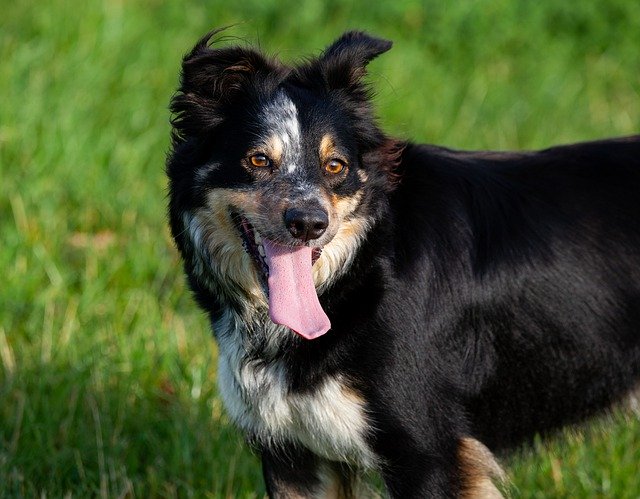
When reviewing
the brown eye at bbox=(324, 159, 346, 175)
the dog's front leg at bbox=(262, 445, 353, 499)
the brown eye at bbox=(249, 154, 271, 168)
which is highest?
the brown eye at bbox=(249, 154, 271, 168)

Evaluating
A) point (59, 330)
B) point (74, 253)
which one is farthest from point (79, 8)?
point (59, 330)

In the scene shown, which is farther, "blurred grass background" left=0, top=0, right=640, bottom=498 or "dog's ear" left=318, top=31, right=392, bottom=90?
"blurred grass background" left=0, top=0, right=640, bottom=498

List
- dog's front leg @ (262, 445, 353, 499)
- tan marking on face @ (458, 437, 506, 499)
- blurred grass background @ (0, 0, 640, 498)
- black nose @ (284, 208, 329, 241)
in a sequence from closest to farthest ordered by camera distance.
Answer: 1. black nose @ (284, 208, 329, 241)
2. tan marking on face @ (458, 437, 506, 499)
3. dog's front leg @ (262, 445, 353, 499)
4. blurred grass background @ (0, 0, 640, 498)

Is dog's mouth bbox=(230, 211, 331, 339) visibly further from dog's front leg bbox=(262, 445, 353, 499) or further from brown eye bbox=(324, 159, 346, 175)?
dog's front leg bbox=(262, 445, 353, 499)

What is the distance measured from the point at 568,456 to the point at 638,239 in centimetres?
132

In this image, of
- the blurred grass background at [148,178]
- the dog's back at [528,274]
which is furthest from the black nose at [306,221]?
the blurred grass background at [148,178]

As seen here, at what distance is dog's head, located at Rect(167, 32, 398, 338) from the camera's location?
3.44 metres

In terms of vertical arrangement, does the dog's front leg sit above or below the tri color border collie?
below

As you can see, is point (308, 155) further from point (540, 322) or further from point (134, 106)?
point (134, 106)

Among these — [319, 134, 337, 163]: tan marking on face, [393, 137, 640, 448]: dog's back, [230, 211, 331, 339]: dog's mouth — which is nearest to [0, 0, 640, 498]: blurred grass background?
[393, 137, 640, 448]: dog's back

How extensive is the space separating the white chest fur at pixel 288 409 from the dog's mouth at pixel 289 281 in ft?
0.67

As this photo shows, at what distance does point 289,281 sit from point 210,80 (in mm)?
752

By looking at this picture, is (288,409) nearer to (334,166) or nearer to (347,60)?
(334,166)

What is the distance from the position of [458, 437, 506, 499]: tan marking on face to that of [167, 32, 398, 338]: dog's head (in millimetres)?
656
